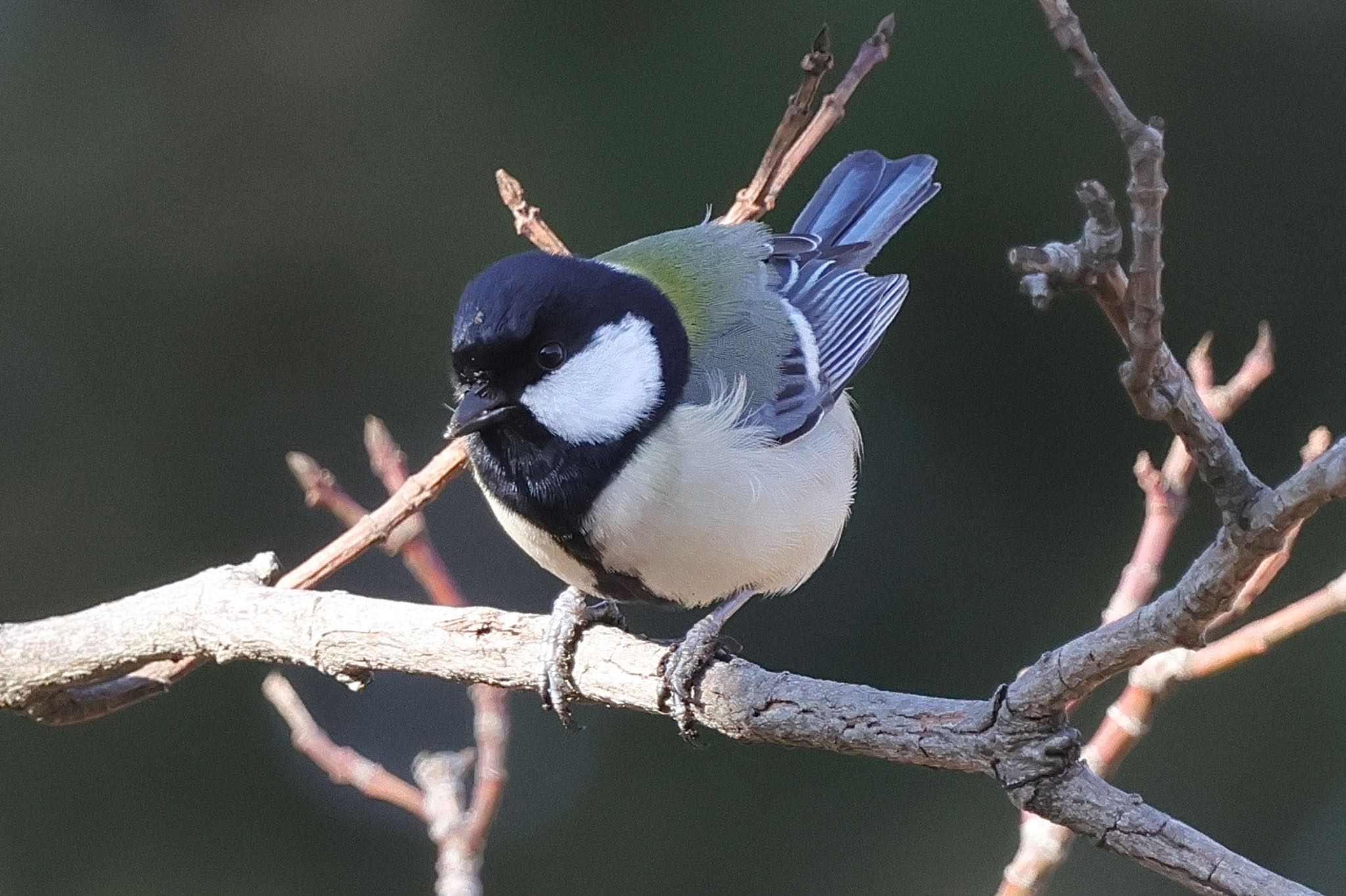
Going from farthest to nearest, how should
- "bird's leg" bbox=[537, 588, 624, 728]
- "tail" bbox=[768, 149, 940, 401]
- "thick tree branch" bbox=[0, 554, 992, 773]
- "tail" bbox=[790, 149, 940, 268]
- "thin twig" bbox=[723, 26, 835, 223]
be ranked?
"tail" bbox=[790, 149, 940, 268]
"tail" bbox=[768, 149, 940, 401]
"thin twig" bbox=[723, 26, 835, 223]
"bird's leg" bbox=[537, 588, 624, 728]
"thick tree branch" bbox=[0, 554, 992, 773]

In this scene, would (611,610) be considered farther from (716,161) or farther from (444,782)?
(716,161)

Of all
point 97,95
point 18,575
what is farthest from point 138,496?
point 97,95

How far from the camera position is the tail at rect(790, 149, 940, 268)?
2.10 m

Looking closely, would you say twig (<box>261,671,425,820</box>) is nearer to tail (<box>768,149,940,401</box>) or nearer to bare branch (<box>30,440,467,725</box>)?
bare branch (<box>30,440,467,725</box>)

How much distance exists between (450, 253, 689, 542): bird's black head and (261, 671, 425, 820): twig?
29 centimetres

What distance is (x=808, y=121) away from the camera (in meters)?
1.60

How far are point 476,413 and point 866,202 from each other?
0.94m

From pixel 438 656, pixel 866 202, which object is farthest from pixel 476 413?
pixel 866 202

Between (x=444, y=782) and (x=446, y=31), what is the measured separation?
1.91 m

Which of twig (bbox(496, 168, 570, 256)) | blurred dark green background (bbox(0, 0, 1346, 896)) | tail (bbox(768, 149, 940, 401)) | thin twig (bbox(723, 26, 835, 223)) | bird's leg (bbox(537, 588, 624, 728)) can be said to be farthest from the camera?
blurred dark green background (bbox(0, 0, 1346, 896))

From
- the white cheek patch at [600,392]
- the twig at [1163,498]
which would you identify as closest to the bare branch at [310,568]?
the white cheek patch at [600,392]

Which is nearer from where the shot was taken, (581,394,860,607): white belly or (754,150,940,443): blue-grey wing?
(581,394,860,607): white belly

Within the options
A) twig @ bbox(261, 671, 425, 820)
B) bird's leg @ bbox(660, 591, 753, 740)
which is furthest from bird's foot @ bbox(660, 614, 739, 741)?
twig @ bbox(261, 671, 425, 820)

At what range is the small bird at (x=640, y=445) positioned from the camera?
1.38 m
